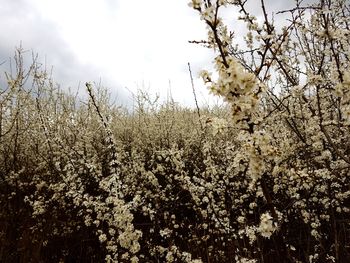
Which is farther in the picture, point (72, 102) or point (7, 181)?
point (72, 102)

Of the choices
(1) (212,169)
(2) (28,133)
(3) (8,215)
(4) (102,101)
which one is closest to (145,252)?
(1) (212,169)

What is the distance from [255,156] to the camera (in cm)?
192

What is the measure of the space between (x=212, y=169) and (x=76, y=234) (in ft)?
9.16

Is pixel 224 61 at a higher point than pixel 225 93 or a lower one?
higher

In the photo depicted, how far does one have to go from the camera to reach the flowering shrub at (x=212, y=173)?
7.25ft

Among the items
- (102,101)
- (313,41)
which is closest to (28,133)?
(102,101)

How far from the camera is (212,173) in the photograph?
16.0 feet

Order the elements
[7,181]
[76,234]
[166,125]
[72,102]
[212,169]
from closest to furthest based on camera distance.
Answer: [212,169]
[76,234]
[7,181]
[166,125]
[72,102]

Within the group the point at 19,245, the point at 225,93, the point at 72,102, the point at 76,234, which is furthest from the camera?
the point at 72,102

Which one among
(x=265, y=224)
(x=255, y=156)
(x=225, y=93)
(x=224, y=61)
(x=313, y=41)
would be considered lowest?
(x=265, y=224)

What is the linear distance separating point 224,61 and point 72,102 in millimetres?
8003

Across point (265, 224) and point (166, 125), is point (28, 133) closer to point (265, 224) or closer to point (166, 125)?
point (166, 125)

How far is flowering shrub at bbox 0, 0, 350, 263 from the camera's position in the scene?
2.21 meters

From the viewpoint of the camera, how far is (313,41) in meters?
4.79
